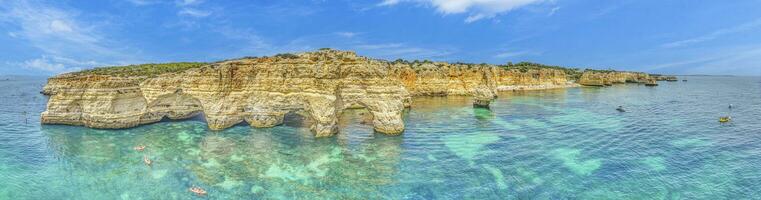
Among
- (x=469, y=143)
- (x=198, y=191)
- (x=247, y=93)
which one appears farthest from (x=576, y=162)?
(x=247, y=93)

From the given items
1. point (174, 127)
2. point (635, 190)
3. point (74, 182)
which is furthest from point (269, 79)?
point (635, 190)

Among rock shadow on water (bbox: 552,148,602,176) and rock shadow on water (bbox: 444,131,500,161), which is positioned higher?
rock shadow on water (bbox: 444,131,500,161)

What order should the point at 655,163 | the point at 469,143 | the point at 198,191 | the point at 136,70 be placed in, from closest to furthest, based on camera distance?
the point at 198,191, the point at 655,163, the point at 469,143, the point at 136,70

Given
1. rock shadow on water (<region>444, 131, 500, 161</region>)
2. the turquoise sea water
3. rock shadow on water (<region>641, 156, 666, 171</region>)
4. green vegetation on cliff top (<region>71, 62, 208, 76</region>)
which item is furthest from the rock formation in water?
rock shadow on water (<region>641, 156, 666, 171</region>)

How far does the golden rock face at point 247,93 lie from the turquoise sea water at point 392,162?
4.48 feet

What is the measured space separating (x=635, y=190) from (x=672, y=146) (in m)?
11.8

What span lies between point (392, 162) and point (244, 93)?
16.1m

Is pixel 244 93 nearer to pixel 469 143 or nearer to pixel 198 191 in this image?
pixel 198 191

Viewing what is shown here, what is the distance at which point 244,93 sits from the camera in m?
31.8

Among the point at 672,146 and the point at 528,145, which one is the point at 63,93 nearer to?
the point at 528,145

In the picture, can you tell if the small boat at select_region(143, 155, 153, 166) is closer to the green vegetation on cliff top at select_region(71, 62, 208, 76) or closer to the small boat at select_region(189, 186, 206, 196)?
the small boat at select_region(189, 186, 206, 196)

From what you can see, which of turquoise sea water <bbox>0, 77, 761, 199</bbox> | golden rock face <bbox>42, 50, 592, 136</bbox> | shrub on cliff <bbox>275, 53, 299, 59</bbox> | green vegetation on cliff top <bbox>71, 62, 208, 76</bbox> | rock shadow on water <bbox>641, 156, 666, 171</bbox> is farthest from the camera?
green vegetation on cliff top <bbox>71, 62, 208, 76</bbox>

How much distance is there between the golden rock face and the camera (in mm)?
29391

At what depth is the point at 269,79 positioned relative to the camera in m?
31.2
